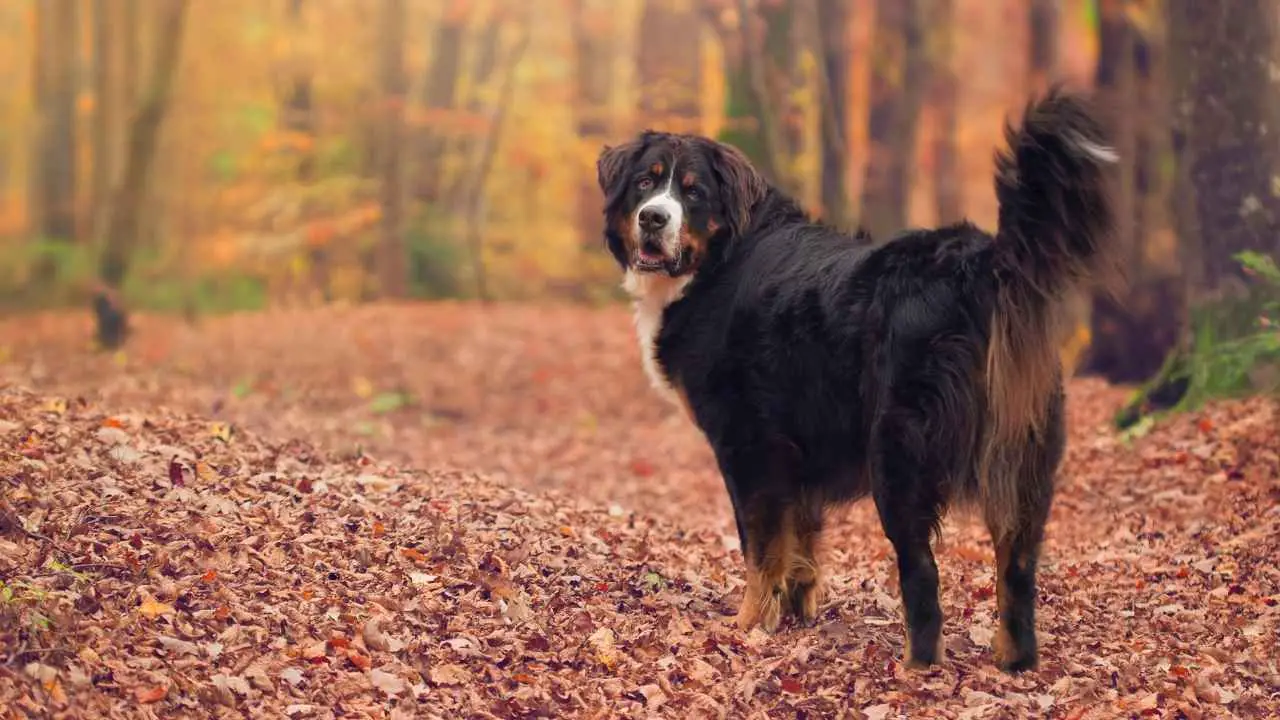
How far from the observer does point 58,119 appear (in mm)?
24297

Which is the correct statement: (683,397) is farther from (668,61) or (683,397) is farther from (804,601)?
(668,61)

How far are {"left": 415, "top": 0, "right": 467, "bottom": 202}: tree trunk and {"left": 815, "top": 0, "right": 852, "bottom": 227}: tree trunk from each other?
8.87m

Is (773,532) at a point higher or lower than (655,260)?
lower

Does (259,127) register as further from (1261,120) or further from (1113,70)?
(1261,120)

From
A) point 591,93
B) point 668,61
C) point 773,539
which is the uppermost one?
point 668,61

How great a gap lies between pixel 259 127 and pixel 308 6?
131 inches

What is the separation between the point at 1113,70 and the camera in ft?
45.9

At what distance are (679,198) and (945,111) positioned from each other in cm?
1733

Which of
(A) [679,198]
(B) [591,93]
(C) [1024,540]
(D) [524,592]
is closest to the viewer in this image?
(C) [1024,540]

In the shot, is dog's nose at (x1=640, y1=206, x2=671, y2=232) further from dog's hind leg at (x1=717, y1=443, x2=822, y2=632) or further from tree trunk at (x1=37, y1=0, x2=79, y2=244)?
tree trunk at (x1=37, y1=0, x2=79, y2=244)

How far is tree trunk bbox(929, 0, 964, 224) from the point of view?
66.0 feet

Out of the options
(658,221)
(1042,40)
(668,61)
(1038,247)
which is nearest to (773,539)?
(658,221)

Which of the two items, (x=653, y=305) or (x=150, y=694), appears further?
(x=653, y=305)

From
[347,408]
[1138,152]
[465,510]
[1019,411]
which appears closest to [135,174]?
[347,408]
